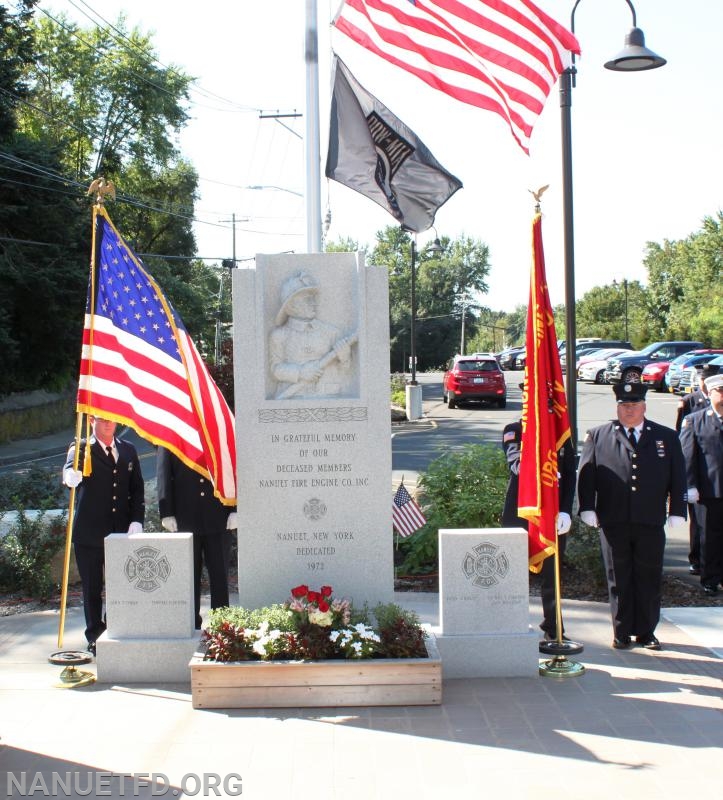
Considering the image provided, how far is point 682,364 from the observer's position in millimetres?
36969

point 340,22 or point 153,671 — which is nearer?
point 153,671

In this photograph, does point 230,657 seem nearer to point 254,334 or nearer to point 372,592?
point 372,592

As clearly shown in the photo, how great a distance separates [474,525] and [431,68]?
4247 millimetres

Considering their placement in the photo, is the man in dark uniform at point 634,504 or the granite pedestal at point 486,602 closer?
the granite pedestal at point 486,602

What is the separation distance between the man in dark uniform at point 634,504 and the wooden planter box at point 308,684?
1863mm

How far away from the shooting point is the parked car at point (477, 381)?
33344 mm

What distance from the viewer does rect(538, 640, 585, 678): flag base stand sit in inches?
257

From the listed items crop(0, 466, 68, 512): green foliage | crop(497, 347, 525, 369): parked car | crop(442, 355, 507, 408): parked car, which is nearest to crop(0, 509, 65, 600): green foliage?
crop(0, 466, 68, 512): green foliage

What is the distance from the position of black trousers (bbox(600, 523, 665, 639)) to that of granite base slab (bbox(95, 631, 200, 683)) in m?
3.09

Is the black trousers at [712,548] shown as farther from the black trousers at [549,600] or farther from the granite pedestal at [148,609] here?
the granite pedestal at [148,609]

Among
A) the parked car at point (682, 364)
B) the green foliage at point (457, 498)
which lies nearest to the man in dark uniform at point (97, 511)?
the green foliage at point (457, 498)

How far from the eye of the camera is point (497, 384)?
3338cm

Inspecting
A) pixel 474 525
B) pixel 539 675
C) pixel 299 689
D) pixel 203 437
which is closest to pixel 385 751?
pixel 299 689

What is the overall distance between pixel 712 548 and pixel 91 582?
5.44 metres
